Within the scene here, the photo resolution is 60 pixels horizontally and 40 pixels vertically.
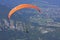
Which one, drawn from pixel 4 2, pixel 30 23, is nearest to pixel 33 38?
pixel 30 23

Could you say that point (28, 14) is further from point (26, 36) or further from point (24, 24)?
point (26, 36)

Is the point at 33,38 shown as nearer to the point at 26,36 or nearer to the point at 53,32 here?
the point at 26,36

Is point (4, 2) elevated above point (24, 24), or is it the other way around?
point (4, 2)

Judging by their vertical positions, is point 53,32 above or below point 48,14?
below

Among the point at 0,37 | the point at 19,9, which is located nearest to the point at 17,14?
the point at 19,9

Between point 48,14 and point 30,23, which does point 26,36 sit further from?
point 48,14

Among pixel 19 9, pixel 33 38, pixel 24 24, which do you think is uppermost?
pixel 19 9

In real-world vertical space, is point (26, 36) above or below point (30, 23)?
below

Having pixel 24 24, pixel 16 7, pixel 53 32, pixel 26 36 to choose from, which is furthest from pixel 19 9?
pixel 53 32
